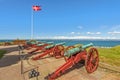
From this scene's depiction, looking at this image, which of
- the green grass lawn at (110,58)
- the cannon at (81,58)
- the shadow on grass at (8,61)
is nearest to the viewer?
the cannon at (81,58)

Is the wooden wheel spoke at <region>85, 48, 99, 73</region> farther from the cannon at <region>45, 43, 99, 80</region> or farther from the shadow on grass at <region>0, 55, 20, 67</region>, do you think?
the shadow on grass at <region>0, 55, 20, 67</region>

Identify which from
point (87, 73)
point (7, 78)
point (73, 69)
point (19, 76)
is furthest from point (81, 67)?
point (7, 78)

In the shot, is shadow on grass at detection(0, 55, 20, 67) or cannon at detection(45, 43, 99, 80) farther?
shadow on grass at detection(0, 55, 20, 67)

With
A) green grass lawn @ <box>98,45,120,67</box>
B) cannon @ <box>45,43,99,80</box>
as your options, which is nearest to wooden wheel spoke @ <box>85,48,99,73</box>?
cannon @ <box>45,43,99,80</box>

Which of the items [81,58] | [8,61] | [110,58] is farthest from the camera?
[8,61]

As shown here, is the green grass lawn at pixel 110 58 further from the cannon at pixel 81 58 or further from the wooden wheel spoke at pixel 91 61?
the cannon at pixel 81 58

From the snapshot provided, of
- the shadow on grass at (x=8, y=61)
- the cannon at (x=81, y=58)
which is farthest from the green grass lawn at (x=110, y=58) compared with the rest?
the shadow on grass at (x=8, y=61)

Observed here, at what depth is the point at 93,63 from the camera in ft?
36.2

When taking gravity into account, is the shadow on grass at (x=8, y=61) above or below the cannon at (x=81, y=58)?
below

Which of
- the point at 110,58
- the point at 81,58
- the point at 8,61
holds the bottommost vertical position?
the point at 8,61

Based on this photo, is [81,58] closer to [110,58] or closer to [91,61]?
[91,61]

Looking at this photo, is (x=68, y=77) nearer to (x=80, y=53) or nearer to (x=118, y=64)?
(x=80, y=53)

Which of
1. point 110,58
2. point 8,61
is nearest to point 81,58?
point 110,58

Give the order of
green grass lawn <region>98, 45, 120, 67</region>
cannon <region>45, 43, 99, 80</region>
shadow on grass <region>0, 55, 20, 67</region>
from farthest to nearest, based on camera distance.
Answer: shadow on grass <region>0, 55, 20, 67</region>
green grass lawn <region>98, 45, 120, 67</region>
cannon <region>45, 43, 99, 80</region>
